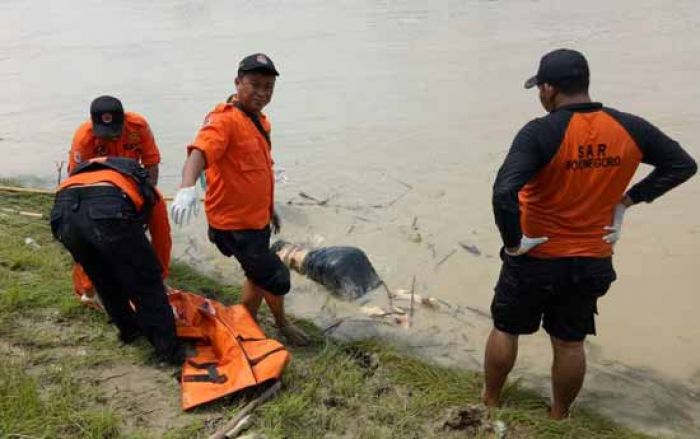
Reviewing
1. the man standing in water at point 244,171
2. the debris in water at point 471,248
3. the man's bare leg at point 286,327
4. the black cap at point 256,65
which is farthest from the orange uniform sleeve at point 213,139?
the debris in water at point 471,248

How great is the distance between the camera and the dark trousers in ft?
10.7

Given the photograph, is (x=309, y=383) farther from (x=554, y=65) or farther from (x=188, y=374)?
(x=554, y=65)

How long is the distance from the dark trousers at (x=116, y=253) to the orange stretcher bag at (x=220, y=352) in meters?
0.22

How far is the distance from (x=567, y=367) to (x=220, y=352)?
1.82 metres

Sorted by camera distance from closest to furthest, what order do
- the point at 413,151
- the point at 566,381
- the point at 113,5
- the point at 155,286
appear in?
1. the point at 566,381
2. the point at 155,286
3. the point at 413,151
4. the point at 113,5

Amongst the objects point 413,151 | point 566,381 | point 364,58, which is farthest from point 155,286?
point 364,58

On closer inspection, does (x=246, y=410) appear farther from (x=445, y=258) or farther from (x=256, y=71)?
(x=445, y=258)

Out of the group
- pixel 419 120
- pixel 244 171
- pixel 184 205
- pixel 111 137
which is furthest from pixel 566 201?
pixel 419 120

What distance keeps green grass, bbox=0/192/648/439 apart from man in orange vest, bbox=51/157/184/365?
0.87 ft

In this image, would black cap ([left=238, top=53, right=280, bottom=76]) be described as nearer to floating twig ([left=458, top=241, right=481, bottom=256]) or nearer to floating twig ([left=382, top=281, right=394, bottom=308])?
floating twig ([left=382, top=281, right=394, bottom=308])

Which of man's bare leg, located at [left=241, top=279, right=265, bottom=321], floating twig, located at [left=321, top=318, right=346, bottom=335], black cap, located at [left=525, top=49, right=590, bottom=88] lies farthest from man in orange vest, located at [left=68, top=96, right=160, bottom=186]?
black cap, located at [left=525, top=49, right=590, bottom=88]

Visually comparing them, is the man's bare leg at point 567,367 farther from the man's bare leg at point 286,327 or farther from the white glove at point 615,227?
the man's bare leg at point 286,327

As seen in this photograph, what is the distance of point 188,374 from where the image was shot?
340 cm

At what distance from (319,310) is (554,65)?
9.57ft
